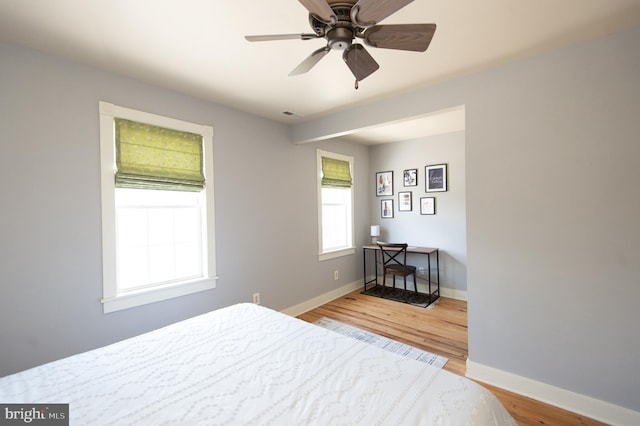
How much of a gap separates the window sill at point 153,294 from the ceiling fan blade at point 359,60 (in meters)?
2.36

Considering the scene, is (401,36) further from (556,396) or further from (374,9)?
(556,396)

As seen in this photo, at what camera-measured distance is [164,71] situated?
2.24 metres

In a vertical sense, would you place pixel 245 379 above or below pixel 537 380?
above

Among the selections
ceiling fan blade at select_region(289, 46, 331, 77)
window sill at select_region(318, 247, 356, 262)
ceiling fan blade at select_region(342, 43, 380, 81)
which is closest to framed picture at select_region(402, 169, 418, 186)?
window sill at select_region(318, 247, 356, 262)

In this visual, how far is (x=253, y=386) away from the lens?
→ 117 cm

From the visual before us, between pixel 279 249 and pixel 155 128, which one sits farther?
pixel 279 249

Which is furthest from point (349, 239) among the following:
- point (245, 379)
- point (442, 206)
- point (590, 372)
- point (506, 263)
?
point (245, 379)

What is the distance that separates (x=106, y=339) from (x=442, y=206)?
171 inches

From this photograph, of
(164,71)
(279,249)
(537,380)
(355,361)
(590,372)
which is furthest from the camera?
(279,249)

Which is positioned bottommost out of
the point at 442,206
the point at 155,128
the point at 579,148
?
the point at 442,206

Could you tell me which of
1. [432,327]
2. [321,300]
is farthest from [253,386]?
[321,300]

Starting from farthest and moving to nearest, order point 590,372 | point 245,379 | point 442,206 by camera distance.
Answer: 1. point 442,206
2. point 590,372
3. point 245,379

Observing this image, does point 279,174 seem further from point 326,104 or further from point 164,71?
point 164,71

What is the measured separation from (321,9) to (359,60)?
17.1 inches
